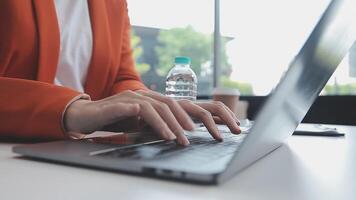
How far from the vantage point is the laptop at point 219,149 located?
0.34m

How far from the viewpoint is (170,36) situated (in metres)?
3.34

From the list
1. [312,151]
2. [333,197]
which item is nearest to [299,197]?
[333,197]

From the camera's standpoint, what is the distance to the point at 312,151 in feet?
2.08

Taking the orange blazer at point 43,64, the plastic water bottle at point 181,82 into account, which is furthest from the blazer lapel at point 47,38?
the plastic water bottle at point 181,82

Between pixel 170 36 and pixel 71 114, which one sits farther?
pixel 170 36

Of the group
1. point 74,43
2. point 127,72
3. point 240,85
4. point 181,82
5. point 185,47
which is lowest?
point 240,85

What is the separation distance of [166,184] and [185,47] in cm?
299

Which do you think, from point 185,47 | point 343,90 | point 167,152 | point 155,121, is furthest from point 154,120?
point 185,47

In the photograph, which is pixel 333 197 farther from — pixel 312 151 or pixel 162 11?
pixel 162 11

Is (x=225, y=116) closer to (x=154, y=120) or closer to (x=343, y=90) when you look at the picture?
(x=154, y=120)

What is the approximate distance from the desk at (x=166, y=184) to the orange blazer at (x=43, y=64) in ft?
0.55

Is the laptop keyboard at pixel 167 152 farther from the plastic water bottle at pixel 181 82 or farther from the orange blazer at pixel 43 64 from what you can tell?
the plastic water bottle at pixel 181 82

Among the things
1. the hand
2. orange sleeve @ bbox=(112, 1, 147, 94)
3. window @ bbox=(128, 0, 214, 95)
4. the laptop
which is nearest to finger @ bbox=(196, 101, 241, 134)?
the hand

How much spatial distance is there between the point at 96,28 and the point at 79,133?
1.84 feet
